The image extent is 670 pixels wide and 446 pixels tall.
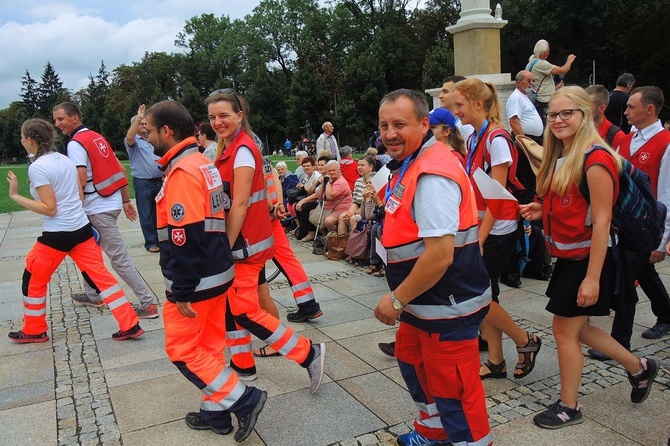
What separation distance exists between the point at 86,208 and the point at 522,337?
417 centimetres

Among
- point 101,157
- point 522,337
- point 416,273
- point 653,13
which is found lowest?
point 522,337

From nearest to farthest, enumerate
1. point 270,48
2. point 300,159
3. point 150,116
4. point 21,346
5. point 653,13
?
point 150,116 → point 21,346 → point 300,159 → point 653,13 → point 270,48

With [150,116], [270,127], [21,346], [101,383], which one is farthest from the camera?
[270,127]

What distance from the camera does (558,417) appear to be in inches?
130

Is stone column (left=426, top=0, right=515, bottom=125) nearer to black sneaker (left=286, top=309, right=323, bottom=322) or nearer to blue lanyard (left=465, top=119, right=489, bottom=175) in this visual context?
black sneaker (left=286, top=309, right=323, bottom=322)

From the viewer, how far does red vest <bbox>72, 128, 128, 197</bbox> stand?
5.71 metres

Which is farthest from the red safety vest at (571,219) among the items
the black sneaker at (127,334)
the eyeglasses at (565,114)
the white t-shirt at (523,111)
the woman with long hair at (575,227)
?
the white t-shirt at (523,111)

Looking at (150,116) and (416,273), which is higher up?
(150,116)

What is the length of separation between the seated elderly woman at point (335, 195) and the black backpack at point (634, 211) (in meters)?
5.72

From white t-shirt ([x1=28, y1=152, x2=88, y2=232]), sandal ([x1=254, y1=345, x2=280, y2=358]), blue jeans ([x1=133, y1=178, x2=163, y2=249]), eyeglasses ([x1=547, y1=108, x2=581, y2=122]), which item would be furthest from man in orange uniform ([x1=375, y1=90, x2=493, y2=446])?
blue jeans ([x1=133, y1=178, x2=163, y2=249])

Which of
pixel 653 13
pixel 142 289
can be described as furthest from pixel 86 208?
pixel 653 13

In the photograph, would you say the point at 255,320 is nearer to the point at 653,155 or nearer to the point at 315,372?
the point at 315,372

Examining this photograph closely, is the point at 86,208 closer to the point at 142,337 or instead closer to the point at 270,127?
the point at 142,337

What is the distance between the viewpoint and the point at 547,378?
404 cm
